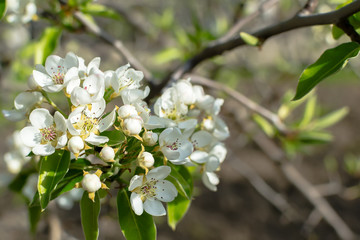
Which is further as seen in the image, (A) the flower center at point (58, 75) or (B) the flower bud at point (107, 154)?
(A) the flower center at point (58, 75)

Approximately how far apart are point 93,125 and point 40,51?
91 cm

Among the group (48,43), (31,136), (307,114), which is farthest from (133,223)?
(307,114)

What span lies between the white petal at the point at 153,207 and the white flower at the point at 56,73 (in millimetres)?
444

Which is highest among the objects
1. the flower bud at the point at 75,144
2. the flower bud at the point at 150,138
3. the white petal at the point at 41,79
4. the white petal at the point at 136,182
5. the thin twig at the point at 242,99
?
the white petal at the point at 41,79

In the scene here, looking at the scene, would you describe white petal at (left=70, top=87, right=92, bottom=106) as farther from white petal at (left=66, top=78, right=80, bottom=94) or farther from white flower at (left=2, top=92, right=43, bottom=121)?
white flower at (left=2, top=92, right=43, bottom=121)

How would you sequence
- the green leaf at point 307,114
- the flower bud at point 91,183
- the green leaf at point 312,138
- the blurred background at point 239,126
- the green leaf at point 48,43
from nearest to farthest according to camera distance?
1. the flower bud at point 91,183
2. the green leaf at point 48,43
3. the green leaf at point 312,138
4. the green leaf at point 307,114
5. the blurred background at point 239,126

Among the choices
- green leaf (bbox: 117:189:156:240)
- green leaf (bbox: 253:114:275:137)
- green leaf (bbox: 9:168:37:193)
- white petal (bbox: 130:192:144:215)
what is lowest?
green leaf (bbox: 253:114:275:137)

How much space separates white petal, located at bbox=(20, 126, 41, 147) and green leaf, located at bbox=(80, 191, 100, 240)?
8.7 inches

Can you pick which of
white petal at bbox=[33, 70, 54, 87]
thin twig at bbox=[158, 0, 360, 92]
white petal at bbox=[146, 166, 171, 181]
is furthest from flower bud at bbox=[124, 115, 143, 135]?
thin twig at bbox=[158, 0, 360, 92]

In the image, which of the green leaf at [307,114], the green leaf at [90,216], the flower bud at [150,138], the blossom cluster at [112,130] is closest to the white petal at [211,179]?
the blossom cluster at [112,130]

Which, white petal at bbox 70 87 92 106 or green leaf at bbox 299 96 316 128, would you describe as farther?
green leaf at bbox 299 96 316 128

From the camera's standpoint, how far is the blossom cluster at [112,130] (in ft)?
3.33

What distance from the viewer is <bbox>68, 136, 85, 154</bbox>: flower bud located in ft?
3.20

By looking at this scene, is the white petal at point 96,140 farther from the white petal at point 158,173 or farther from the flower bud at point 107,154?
the white petal at point 158,173
